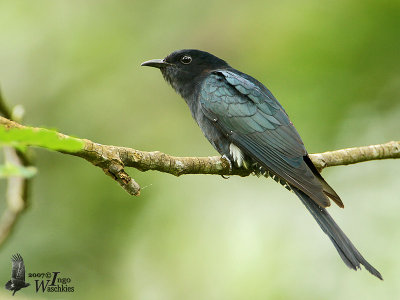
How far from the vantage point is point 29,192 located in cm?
373

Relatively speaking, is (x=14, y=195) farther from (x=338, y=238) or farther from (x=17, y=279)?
(x=338, y=238)

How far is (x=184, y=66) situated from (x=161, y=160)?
225cm

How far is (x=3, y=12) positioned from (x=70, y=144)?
6454mm

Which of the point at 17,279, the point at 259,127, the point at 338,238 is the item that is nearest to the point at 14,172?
the point at 338,238

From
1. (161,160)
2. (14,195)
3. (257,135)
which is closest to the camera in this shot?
(161,160)

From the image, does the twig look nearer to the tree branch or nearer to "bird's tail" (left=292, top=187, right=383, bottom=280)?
the tree branch

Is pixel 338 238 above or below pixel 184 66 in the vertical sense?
below

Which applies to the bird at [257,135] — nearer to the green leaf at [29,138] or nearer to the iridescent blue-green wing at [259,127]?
the iridescent blue-green wing at [259,127]

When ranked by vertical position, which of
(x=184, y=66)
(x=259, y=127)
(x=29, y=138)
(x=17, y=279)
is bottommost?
(x=29, y=138)

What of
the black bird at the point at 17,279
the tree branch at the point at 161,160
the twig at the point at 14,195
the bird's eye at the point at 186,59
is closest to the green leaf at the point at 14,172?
the tree branch at the point at 161,160

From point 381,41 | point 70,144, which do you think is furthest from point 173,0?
point 70,144

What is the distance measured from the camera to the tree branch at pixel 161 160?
3.18 meters

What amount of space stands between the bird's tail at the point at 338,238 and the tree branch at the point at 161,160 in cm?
65

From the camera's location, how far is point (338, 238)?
3.80m
